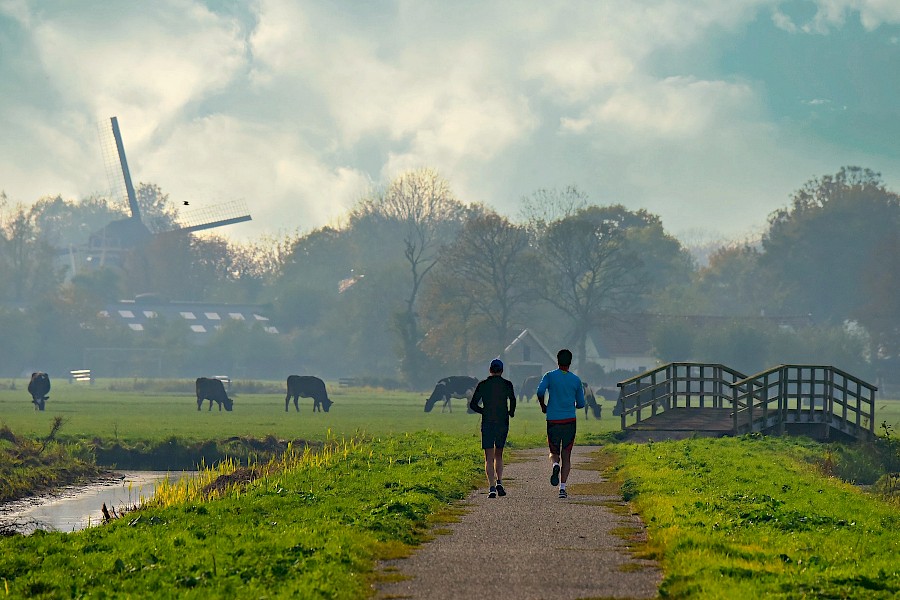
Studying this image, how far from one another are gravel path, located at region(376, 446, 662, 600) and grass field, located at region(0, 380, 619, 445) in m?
17.1

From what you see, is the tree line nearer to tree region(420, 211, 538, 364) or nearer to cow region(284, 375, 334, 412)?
tree region(420, 211, 538, 364)

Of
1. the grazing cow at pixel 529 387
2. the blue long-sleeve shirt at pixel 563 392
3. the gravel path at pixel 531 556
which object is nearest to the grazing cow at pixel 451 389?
the grazing cow at pixel 529 387

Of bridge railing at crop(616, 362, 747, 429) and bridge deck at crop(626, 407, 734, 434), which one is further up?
bridge railing at crop(616, 362, 747, 429)

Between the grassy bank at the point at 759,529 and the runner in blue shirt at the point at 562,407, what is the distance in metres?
1.15

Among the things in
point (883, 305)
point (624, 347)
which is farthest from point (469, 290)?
point (883, 305)

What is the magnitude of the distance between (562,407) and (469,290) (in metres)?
83.6

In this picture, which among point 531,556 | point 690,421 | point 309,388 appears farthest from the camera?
point 309,388

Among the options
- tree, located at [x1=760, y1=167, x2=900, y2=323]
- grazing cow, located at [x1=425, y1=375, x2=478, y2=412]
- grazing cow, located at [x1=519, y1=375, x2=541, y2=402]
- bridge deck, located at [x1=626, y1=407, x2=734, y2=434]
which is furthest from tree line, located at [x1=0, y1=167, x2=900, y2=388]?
bridge deck, located at [x1=626, y1=407, x2=734, y2=434]

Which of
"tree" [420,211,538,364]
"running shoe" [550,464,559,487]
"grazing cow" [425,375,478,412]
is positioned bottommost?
"running shoe" [550,464,559,487]

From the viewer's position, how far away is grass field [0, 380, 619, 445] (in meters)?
41.7

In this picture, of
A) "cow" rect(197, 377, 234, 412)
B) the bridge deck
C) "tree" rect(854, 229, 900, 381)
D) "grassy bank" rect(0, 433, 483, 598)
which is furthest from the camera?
"tree" rect(854, 229, 900, 381)

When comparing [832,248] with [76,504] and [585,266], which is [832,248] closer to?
[585,266]

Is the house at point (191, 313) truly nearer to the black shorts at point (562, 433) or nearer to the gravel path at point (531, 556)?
the black shorts at point (562, 433)

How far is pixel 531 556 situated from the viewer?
46.5ft
